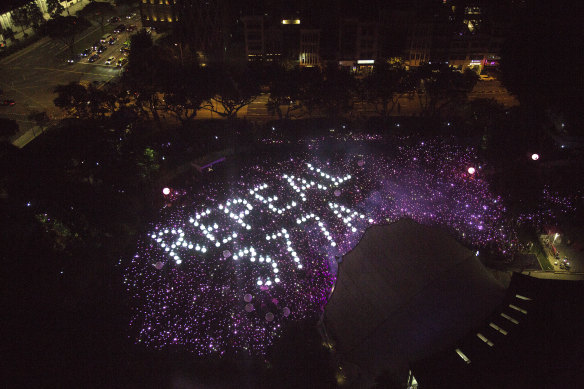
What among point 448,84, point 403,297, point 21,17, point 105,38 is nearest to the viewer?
point 403,297

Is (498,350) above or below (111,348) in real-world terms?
above

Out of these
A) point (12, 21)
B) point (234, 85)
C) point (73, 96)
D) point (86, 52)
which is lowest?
point (86, 52)

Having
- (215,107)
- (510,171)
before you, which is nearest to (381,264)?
(510,171)

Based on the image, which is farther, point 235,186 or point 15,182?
point 235,186

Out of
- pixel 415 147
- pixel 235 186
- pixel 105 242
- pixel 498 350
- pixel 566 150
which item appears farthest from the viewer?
pixel 566 150

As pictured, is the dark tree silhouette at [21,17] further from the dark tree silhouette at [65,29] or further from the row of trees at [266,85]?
the row of trees at [266,85]

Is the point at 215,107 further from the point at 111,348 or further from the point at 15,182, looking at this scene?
the point at 111,348

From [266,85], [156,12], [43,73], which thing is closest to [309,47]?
[266,85]

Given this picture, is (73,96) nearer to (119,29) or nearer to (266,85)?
(266,85)
